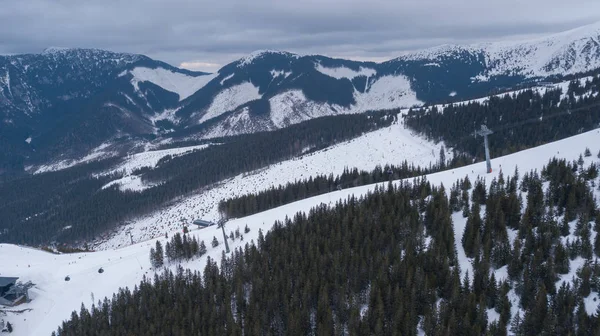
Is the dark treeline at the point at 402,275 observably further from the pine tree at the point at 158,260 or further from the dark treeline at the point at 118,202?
the dark treeline at the point at 118,202

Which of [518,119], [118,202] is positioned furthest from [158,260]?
[518,119]

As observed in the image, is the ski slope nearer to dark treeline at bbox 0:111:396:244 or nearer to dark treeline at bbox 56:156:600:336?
dark treeline at bbox 56:156:600:336

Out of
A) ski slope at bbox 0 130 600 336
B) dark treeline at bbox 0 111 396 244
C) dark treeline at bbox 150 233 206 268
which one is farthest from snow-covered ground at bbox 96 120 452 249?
dark treeline at bbox 150 233 206 268

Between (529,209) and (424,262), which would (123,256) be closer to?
(424,262)

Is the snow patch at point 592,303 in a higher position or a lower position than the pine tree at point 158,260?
higher

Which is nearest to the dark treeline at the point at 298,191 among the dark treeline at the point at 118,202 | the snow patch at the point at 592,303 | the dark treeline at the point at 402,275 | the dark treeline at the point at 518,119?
the dark treeline at the point at 402,275

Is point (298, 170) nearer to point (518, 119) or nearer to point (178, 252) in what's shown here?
point (518, 119)

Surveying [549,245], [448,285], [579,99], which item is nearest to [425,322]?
[448,285]
